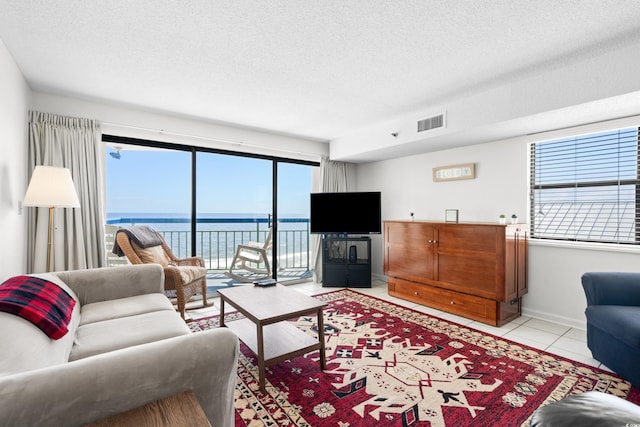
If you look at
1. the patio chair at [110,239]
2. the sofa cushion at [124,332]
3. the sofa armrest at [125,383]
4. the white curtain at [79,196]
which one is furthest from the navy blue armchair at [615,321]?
the patio chair at [110,239]

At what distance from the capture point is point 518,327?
3.05 meters

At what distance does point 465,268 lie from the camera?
3334 millimetres

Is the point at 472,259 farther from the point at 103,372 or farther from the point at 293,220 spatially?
the point at 103,372

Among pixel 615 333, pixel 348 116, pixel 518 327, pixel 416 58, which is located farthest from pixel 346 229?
pixel 615 333

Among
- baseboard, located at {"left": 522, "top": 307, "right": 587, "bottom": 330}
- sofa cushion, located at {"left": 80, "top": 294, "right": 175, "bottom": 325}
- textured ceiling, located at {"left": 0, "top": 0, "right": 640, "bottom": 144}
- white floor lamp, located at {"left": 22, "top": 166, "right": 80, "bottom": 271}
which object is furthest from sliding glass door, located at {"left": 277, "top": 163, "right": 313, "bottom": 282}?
baseboard, located at {"left": 522, "top": 307, "right": 587, "bottom": 330}

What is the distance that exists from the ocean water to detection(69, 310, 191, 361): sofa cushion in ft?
9.28

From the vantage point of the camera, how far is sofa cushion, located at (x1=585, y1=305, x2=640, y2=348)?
1876 mm

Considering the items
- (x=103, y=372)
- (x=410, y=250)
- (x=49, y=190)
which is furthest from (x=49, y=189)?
(x=410, y=250)

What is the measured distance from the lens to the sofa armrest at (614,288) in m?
2.21

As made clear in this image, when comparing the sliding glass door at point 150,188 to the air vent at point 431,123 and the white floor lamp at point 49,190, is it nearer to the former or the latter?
the white floor lamp at point 49,190

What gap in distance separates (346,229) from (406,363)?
2.53 m

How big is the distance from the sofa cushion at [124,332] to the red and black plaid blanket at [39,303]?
0.48 ft

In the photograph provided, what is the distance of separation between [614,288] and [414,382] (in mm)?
1666

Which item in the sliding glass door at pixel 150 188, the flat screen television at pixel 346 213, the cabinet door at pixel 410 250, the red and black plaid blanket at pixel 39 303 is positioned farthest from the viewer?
the flat screen television at pixel 346 213
